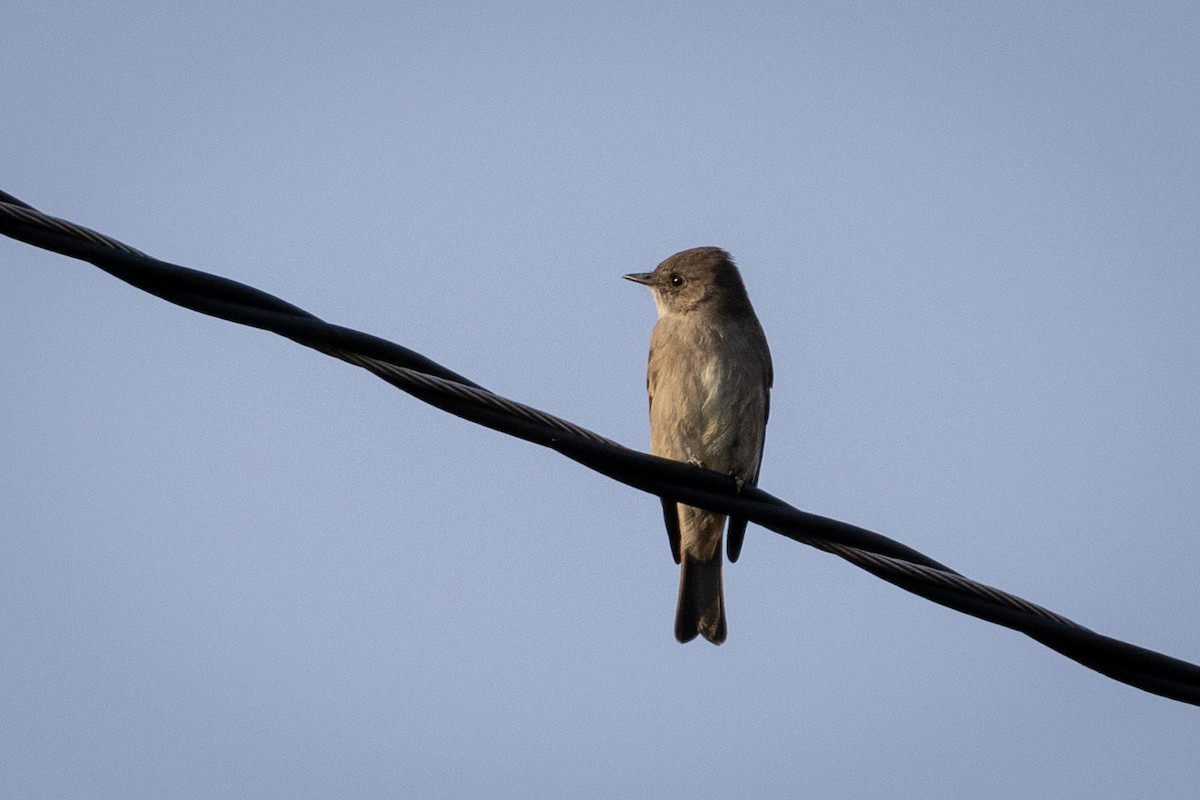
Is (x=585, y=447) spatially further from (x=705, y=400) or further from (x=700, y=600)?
(x=700, y=600)

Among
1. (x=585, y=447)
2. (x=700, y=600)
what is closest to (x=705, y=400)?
(x=700, y=600)

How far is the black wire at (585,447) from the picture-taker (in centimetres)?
368

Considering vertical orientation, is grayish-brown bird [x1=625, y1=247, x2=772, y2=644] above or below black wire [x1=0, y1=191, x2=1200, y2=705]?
above

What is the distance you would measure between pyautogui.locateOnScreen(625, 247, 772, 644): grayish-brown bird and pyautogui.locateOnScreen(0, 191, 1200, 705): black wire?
3361mm

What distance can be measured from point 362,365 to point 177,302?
51 centimetres

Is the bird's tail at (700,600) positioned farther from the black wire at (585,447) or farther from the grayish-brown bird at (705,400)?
the black wire at (585,447)

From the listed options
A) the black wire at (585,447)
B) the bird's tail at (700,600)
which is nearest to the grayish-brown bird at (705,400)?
the bird's tail at (700,600)

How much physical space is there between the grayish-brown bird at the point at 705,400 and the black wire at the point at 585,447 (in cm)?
336

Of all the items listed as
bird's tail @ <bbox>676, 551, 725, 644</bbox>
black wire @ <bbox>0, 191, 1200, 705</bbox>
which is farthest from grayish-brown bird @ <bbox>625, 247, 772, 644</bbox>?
black wire @ <bbox>0, 191, 1200, 705</bbox>

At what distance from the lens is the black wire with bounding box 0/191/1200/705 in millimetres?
3676

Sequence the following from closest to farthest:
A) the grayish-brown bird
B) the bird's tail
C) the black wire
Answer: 1. the black wire
2. the grayish-brown bird
3. the bird's tail

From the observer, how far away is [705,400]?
7980mm

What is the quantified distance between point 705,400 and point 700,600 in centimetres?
127

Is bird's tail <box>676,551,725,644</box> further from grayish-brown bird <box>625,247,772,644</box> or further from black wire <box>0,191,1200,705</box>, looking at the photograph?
black wire <box>0,191,1200,705</box>
